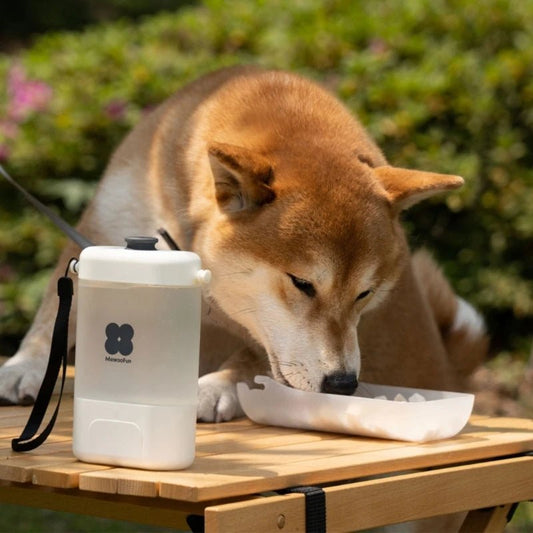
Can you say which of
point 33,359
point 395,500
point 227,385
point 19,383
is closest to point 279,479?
point 395,500

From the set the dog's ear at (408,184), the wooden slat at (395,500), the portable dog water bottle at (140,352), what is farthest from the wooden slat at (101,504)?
the dog's ear at (408,184)

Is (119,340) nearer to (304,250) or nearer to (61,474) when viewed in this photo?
(61,474)

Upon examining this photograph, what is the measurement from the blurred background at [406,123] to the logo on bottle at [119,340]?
3.68 meters

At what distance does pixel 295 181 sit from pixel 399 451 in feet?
2.95

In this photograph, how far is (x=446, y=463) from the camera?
121 inches

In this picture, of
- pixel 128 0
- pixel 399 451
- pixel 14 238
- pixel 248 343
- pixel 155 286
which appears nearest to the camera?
pixel 155 286

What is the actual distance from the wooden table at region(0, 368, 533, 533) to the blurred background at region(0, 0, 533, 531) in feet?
9.31

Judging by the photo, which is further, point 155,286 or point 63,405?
point 63,405

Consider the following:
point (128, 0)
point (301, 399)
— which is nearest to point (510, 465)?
point (301, 399)

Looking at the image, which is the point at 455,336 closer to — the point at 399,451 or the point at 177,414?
the point at 399,451

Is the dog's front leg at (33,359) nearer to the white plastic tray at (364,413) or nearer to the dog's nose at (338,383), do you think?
the white plastic tray at (364,413)

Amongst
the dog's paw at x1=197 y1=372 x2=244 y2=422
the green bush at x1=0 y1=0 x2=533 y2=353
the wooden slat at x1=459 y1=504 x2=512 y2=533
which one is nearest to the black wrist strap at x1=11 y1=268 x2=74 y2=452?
the dog's paw at x1=197 y1=372 x2=244 y2=422

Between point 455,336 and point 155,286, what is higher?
point 155,286

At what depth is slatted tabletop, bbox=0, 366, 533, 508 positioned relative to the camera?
2.50 metres
